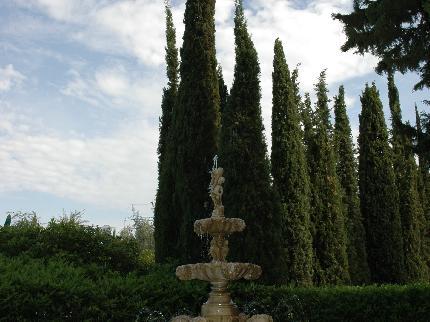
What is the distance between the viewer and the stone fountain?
743 centimetres

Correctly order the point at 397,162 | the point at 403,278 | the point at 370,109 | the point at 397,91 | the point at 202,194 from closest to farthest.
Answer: the point at 202,194 → the point at 403,278 → the point at 370,109 → the point at 397,162 → the point at 397,91

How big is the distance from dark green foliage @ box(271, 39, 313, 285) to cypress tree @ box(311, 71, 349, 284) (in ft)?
4.90

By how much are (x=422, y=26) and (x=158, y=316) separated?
7046mm

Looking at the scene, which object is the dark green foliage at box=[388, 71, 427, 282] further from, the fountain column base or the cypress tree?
the fountain column base

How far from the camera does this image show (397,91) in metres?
27.6

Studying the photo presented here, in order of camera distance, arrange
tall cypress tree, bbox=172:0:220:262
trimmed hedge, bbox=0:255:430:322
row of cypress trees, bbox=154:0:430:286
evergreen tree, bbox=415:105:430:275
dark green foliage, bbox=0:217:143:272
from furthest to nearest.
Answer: evergreen tree, bbox=415:105:430:275 → tall cypress tree, bbox=172:0:220:262 → row of cypress trees, bbox=154:0:430:286 → dark green foliage, bbox=0:217:143:272 → trimmed hedge, bbox=0:255:430:322

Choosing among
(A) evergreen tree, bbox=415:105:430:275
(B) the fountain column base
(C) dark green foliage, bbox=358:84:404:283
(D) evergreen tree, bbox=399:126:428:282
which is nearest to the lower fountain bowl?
(B) the fountain column base

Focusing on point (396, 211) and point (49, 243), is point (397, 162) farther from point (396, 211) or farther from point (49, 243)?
point (49, 243)

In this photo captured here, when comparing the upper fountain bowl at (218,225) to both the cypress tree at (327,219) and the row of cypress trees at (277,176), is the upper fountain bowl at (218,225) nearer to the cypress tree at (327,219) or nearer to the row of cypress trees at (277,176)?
the row of cypress trees at (277,176)

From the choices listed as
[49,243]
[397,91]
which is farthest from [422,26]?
[397,91]

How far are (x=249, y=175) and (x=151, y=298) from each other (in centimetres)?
458

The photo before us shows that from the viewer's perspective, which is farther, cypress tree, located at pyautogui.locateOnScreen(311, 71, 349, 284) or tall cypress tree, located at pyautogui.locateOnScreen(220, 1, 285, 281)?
cypress tree, located at pyautogui.locateOnScreen(311, 71, 349, 284)

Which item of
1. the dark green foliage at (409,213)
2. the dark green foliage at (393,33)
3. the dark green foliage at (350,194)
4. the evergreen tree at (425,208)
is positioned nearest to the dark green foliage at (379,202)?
the dark green foliage at (350,194)

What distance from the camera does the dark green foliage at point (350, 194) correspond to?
61.6 feet
